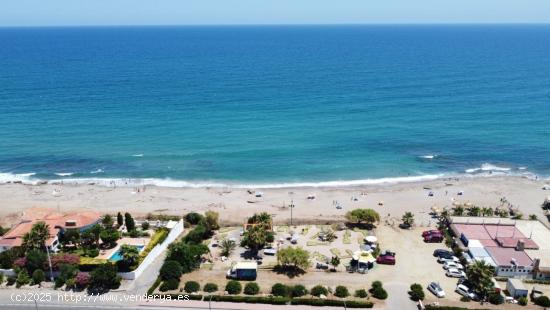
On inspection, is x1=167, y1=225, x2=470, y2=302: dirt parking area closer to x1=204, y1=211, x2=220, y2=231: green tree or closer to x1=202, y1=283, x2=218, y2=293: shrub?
x1=202, y1=283, x2=218, y2=293: shrub

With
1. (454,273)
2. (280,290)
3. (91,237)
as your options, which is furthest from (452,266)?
(91,237)

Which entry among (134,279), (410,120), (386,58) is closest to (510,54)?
(386,58)

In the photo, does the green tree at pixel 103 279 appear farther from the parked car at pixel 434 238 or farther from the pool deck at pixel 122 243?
the parked car at pixel 434 238

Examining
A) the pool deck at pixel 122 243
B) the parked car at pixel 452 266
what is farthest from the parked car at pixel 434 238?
the pool deck at pixel 122 243

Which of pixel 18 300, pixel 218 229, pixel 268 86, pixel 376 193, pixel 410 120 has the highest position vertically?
pixel 268 86

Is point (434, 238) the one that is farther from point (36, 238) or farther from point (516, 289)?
point (36, 238)

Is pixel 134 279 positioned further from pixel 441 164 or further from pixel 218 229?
pixel 441 164

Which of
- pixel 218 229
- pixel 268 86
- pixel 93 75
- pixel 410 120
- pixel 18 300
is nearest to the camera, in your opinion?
pixel 18 300
